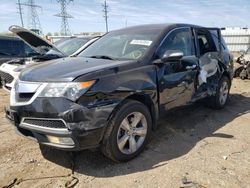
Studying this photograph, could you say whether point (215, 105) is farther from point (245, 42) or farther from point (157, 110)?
point (245, 42)

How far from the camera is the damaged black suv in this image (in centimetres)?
320

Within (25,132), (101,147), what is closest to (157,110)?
(101,147)

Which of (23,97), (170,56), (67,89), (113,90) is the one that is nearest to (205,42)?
(170,56)

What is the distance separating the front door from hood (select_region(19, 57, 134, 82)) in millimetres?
731

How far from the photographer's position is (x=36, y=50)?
6.55 m

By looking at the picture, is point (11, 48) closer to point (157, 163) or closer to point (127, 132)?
point (127, 132)

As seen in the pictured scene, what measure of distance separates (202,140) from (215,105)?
1846mm

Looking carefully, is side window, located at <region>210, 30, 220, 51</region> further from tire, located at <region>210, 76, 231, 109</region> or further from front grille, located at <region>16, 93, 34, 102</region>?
front grille, located at <region>16, 93, 34, 102</region>

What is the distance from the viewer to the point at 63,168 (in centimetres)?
365

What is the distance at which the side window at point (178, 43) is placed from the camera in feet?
14.3

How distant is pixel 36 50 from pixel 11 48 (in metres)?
3.78

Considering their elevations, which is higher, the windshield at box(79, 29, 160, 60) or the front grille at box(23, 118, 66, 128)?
the windshield at box(79, 29, 160, 60)

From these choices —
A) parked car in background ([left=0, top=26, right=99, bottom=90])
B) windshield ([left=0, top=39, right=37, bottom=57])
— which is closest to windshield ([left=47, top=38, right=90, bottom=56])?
parked car in background ([left=0, top=26, right=99, bottom=90])

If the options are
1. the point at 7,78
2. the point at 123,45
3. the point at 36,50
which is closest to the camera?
the point at 123,45
